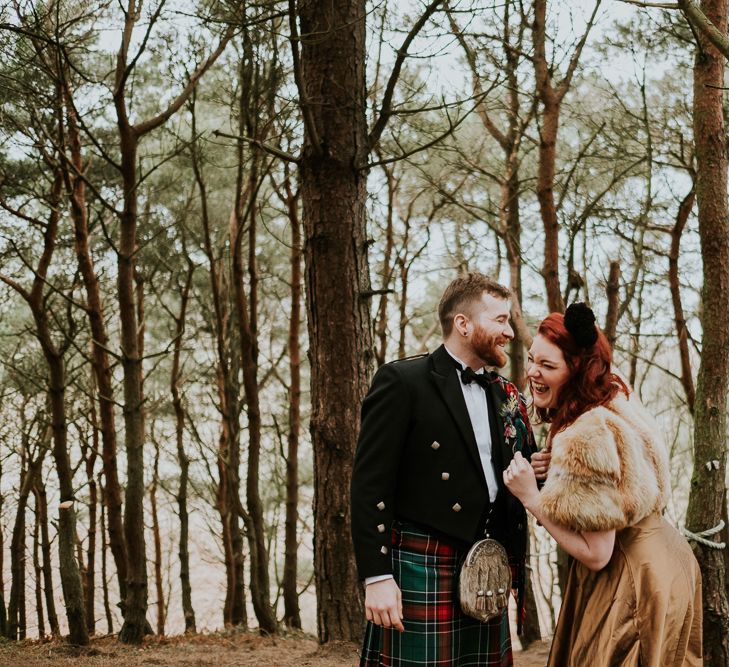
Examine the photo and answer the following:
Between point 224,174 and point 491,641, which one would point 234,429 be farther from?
point 491,641

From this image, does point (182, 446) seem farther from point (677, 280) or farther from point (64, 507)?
point (677, 280)

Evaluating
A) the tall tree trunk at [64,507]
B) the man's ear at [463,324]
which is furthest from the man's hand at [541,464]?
the tall tree trunk at [64,507]

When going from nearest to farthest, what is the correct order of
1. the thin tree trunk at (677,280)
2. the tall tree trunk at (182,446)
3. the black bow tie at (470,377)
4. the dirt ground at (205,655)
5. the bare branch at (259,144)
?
1. the black bow tie at (470,377)
2. the bare branch at (259,144)
3. the dirt ground at (205,655)
4. the thin tree trunk at (677,280)
5. the tall tree trunk at (182,446)

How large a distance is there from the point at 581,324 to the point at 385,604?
1.04 meters

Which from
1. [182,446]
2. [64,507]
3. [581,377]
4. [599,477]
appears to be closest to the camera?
[599,477]

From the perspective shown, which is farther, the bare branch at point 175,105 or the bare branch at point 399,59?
the bare branch at point 175,105

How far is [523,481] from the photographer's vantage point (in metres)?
2.42

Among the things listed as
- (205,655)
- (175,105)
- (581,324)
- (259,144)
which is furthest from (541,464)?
(175,105)

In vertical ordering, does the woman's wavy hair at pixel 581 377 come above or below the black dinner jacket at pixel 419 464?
above

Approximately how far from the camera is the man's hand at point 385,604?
2.43 m

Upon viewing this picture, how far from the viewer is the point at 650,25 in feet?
25.9

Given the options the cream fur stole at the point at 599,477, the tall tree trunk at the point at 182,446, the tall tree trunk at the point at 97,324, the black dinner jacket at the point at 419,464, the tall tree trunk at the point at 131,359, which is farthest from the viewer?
the tall tree trunk at the point at 182,446

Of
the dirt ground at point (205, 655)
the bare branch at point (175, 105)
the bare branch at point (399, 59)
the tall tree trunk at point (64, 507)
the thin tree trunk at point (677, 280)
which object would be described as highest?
the bare branch at point (175, 105)

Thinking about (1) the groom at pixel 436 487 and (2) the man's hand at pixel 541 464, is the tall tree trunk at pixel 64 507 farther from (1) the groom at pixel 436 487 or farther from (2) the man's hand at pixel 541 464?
(2) the man's hand at pixel 541 464
